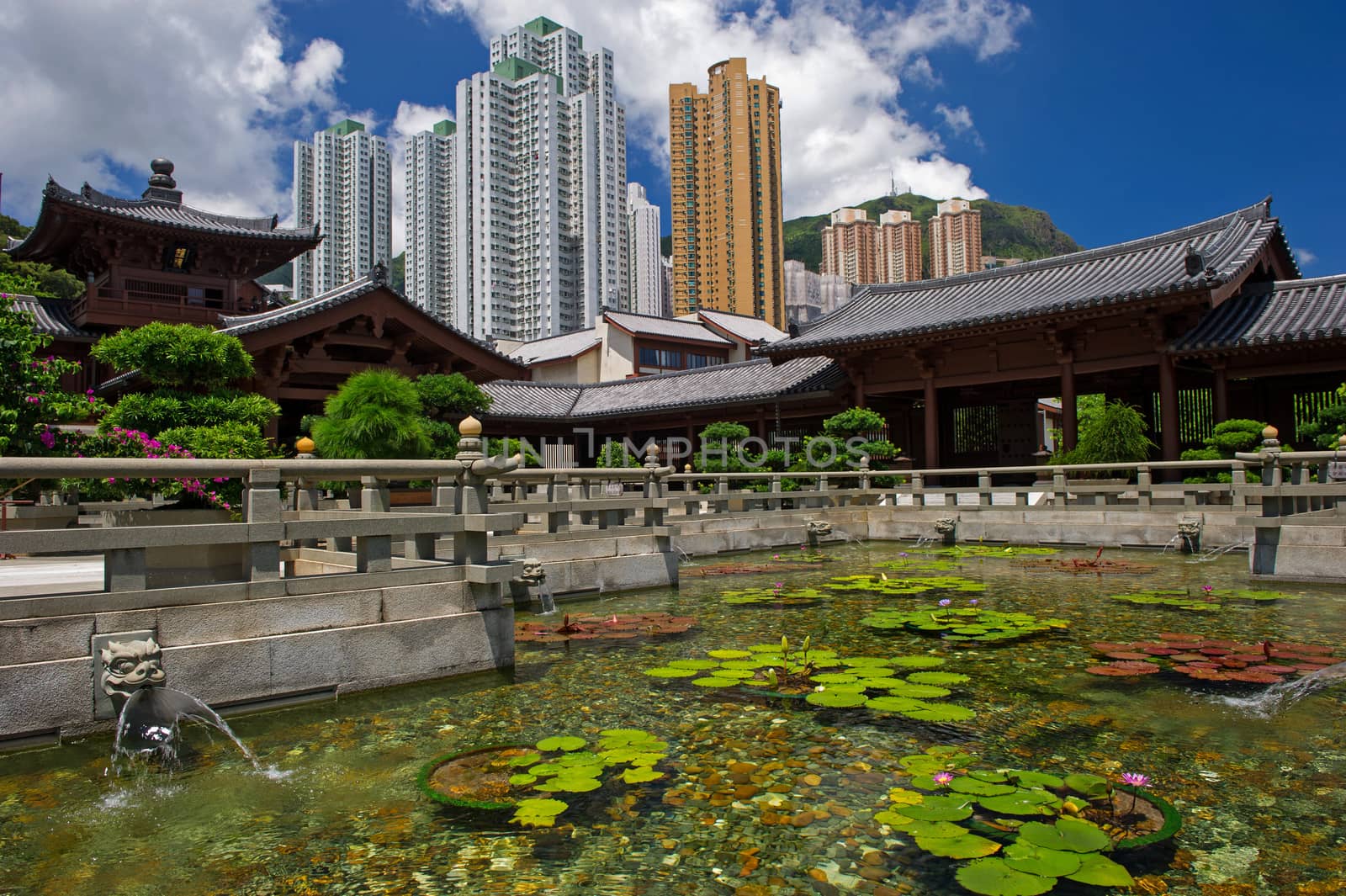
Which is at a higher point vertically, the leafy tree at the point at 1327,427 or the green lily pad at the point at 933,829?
the leafy tree at the point at 1327,427

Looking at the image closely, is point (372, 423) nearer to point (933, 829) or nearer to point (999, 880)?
point (933, 829)

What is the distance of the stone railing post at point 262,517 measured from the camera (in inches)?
219

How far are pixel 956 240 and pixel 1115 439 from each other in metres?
96.3

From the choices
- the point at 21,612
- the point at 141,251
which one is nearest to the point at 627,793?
the point at 21,612

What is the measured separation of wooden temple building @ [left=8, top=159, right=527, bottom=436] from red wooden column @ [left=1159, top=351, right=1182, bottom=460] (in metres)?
16.0

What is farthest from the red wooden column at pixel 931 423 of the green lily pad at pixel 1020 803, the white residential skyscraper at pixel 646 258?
the white residential skyscraper at pixel 646 258

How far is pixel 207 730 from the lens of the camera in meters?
5.16

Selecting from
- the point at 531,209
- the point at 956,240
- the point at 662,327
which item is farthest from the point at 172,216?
the point at 956,240

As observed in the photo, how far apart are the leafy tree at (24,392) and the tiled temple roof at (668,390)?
18.6m

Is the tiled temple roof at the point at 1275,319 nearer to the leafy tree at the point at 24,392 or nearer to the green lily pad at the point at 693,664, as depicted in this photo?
the green lily pad at the point at 693,664

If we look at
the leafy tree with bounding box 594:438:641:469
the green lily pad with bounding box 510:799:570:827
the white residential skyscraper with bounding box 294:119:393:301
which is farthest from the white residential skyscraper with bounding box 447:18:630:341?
the green lily pad with bounding box 510:799:570:827

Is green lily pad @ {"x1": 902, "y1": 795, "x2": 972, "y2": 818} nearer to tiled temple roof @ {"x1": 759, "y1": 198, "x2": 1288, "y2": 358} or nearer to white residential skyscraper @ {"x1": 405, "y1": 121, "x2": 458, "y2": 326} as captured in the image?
tiled temple roof @ {"x1": 759, "y1": 198, "x2": 1288, "y2": 358}

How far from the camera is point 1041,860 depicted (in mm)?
3271

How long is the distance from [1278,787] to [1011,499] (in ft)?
56.9
